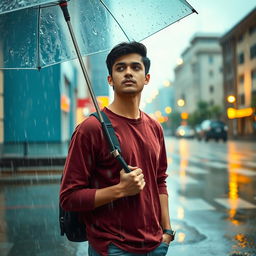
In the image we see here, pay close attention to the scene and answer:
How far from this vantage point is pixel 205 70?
105000 millimetres

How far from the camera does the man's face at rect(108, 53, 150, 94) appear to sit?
244 cm

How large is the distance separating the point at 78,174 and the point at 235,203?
23.2 feet

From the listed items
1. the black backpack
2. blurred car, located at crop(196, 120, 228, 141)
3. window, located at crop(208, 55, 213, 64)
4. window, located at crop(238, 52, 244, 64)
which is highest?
window, located at crop(208, 55, 213, 64)

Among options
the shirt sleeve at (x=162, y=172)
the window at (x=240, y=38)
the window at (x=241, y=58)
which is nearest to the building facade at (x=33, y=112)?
the shirt sleeve at (x=162, y=172)

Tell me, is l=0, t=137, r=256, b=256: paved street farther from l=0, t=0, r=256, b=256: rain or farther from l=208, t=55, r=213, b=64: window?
l=208, t=55, r=213, b=64: window

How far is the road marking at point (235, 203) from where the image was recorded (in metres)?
8.40

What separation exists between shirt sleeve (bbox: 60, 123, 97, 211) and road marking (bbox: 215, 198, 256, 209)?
6.61 m

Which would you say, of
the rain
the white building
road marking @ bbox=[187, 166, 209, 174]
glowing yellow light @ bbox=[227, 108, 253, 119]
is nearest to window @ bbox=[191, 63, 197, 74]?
the white building

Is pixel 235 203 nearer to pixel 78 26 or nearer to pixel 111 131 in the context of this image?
pixel 78 26

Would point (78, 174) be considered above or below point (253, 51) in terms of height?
below

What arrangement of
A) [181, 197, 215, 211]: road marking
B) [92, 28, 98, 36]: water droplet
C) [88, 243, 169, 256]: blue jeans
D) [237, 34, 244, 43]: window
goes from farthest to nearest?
1. [237, 34, 244, 43]: window
2. [181, 197, 215, 211]: road marking
3. [92, 28, 98, 36]: water droplet
4. [88, 243, 169, 256]: blue jeans

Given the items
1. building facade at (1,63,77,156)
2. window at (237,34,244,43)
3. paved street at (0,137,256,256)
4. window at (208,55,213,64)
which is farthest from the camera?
window at (208,55,213,64)

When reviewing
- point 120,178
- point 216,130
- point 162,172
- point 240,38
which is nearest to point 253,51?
point 240,38

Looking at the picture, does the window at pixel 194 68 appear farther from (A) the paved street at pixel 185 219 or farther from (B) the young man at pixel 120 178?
(B) the young man at pixel 120 178
